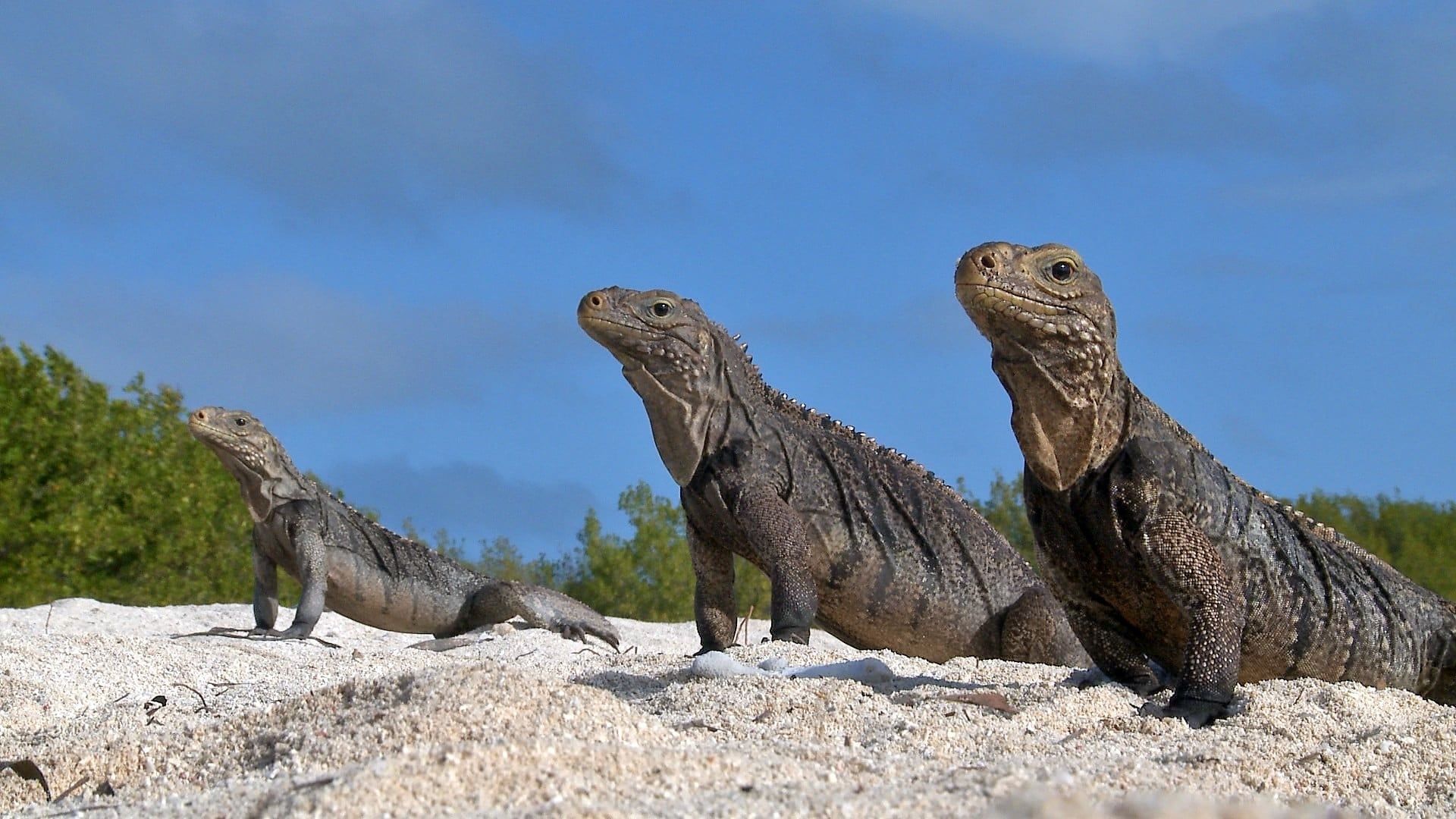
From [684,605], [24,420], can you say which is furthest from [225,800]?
[684,605]

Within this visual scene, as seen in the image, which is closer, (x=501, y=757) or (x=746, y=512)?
(x=501, y=757)

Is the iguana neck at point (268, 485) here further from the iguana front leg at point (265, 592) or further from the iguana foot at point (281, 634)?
the iguana foot at point (281, 634)

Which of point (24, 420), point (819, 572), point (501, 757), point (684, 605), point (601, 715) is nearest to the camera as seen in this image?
point (501, 757)

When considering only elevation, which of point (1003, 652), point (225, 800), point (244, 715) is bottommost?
point (225, 800)

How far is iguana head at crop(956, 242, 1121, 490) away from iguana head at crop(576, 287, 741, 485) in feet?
9.64

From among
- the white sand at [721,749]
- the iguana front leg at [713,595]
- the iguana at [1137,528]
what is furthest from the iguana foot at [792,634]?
the iguana at [1137,528]

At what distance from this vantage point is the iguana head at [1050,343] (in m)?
4.93

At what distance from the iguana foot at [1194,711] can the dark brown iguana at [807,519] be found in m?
2.80

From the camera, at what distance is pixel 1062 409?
5.06 meters

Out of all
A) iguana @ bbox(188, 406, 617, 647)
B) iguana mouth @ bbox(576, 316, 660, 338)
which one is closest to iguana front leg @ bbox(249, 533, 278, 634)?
iguana @ bbox(188, 406, 617, 647)

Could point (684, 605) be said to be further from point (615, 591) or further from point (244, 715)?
point (244, 715)

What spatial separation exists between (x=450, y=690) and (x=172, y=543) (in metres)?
16.6

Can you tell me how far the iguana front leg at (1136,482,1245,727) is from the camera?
483cm

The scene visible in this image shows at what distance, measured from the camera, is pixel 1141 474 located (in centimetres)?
519
